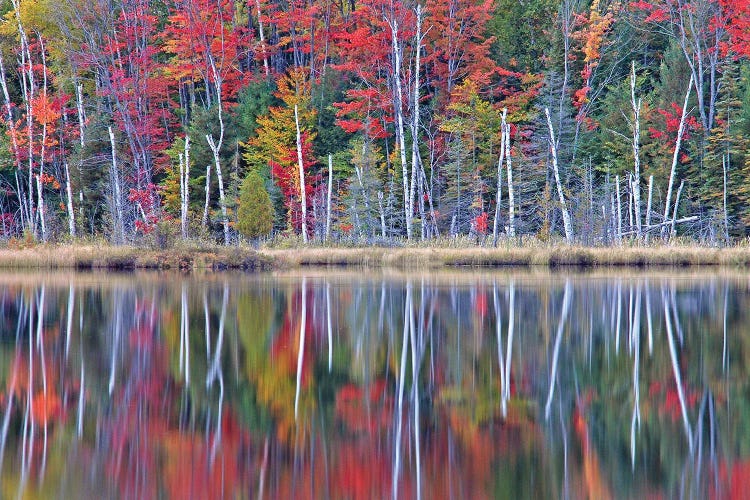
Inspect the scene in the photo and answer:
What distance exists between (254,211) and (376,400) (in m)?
23.7

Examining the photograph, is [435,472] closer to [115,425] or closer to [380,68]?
[115,425]

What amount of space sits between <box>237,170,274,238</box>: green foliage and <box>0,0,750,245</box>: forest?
66mm

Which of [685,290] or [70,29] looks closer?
[685,290]

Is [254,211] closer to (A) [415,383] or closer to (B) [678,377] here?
(A) [415,383]

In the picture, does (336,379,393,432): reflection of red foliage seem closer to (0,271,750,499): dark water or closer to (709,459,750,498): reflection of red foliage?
(0,271,750,499): dark water

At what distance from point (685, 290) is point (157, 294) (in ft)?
34.3

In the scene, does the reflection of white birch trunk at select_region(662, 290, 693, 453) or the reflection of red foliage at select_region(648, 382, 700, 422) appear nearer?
the reflection of white birch trunk at select_region(662, 290, 693, 453)

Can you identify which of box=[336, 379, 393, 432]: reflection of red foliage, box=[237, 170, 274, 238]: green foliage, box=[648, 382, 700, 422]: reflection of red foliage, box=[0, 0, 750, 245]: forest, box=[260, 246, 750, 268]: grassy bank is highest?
box=[0, 0, 750, 245]: forest

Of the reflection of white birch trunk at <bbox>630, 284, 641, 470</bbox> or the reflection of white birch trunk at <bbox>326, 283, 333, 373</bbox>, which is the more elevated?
the reflection of white birch trunk at <bbox>326, 283, 333, 373</bbox>

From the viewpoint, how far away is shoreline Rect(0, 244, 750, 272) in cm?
2845

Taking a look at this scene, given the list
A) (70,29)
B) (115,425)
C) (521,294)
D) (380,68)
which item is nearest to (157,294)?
(521,294)

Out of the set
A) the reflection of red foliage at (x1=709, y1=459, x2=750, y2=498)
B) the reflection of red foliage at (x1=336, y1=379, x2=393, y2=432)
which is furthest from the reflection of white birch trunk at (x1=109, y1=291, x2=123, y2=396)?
the reflection of red foliage at (x1=709, y1=459, x2=750, y2=498)

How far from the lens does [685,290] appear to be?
746 inches

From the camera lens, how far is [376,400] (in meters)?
8.28
